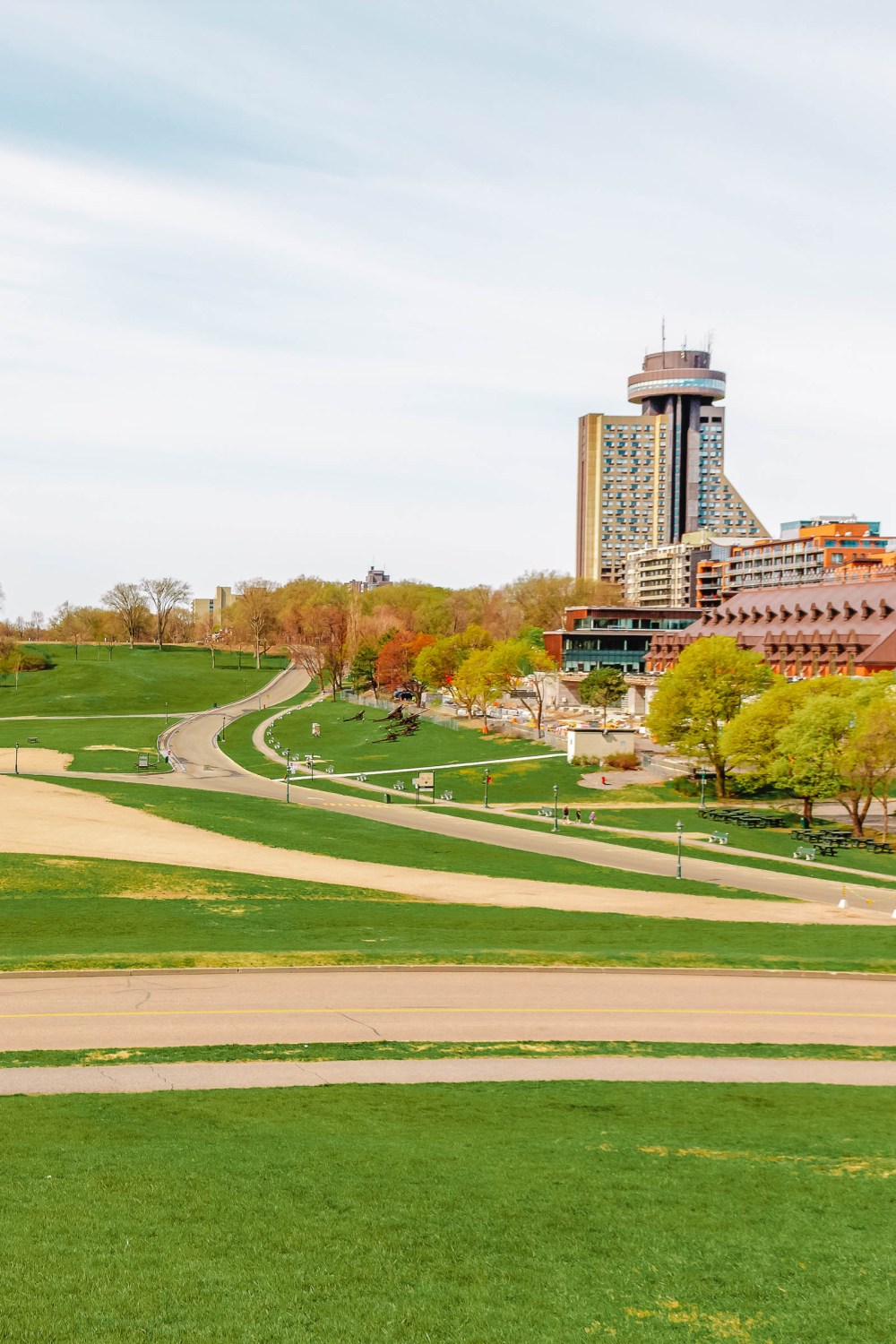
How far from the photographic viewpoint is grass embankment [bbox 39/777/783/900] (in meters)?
48.8

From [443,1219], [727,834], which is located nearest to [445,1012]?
[443,1219]

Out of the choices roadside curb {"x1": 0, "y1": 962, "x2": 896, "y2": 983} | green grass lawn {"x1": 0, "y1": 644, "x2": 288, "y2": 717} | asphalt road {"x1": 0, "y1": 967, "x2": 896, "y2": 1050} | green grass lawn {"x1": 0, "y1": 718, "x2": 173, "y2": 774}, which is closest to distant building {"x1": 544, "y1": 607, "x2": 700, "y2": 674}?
green grass lawn {"x1": 0, "y1": 644, "x2": 288, "y2": 717}

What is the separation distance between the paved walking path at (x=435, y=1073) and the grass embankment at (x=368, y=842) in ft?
77.3

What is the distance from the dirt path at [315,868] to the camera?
41.7 m

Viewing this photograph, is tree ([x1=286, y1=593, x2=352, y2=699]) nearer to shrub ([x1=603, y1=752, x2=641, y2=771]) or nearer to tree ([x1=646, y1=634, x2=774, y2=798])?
shrub ([x1=603, y1=752, x2=641, y2=771])

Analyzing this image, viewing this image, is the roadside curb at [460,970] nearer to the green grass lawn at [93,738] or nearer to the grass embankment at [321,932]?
the grass embankment at [321,932]

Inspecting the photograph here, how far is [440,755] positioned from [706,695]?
1126 inches

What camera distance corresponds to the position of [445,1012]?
25.9m

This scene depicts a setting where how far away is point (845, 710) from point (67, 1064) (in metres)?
59.3

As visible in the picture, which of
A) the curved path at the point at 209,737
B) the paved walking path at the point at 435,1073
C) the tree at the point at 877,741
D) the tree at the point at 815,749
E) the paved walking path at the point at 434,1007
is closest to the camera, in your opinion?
the paved walking path at the point at 435,1073

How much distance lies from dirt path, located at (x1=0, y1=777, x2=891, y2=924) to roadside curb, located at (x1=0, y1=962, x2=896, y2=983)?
28.8 ft

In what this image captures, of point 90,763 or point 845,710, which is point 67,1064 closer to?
point 845,710

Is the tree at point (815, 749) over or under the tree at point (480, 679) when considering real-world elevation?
under

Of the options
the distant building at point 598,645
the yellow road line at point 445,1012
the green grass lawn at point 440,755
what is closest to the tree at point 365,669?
the green grass lawn at point 440,755
